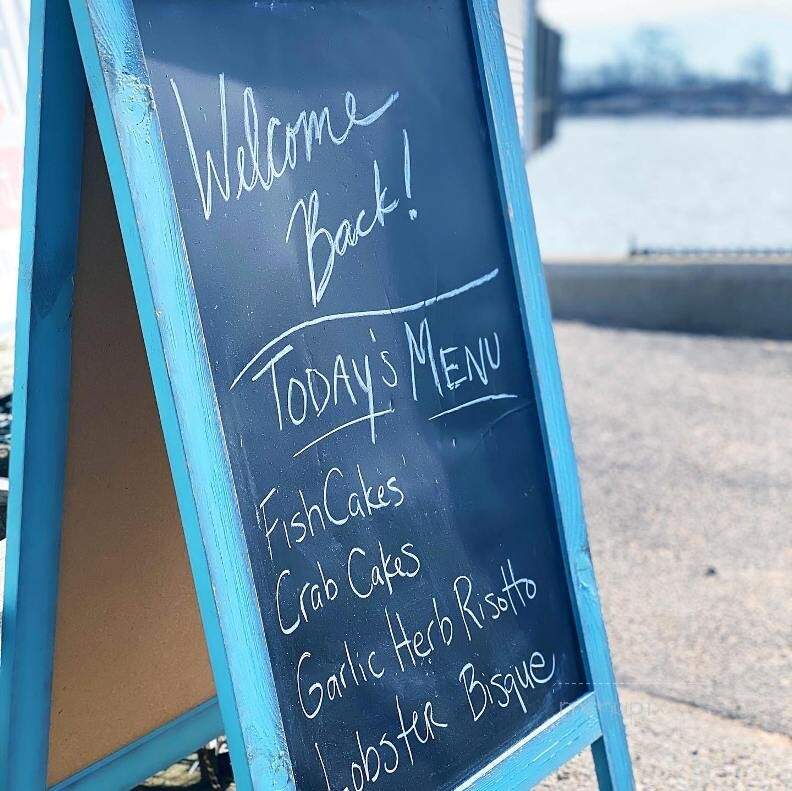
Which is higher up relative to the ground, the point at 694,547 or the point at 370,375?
the point at 370,375

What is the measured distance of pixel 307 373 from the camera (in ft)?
5.27

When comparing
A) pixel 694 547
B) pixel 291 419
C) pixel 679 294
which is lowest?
pixel 694 547

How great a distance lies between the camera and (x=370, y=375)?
170cm

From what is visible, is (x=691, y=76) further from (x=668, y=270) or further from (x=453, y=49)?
(x=453, y=49)

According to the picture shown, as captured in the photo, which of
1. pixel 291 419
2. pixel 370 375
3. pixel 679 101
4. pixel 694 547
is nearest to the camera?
pixel 291 419

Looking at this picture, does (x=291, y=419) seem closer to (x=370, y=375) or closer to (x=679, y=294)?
(x=370, y=375)

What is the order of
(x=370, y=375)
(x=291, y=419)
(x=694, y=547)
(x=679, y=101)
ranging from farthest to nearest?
1. (x=679, y=101)
2. (x=694, y=547)
3. (x=370, y=375)
4. (x=291, y=419)

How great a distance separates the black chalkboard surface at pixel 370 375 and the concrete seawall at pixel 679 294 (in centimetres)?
617

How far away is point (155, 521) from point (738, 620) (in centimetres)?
236

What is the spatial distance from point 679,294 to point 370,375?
6.63 metres

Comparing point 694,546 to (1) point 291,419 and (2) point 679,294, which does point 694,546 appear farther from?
(2) point 679,294

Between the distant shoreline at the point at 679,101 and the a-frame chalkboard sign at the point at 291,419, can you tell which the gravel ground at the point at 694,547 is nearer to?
the a-frame chalkboard sign at the point at 291,419

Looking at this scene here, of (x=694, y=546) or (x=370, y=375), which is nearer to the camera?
(x=370, y=375)

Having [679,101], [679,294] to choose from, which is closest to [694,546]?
[679,294]
